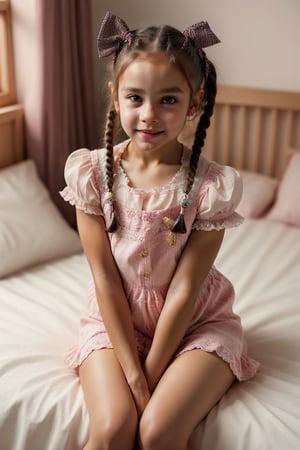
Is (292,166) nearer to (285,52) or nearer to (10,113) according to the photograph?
(285,52)

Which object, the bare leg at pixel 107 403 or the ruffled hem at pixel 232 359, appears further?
the ruffled hem at pixel 232 359

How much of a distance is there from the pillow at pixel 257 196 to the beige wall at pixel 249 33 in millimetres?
380

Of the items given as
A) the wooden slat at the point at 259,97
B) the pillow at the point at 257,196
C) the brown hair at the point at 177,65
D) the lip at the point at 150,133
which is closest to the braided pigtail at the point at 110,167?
the brown hair at the point at 177,65

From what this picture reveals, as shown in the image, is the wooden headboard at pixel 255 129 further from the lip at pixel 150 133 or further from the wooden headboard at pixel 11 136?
the lip at pixel 150 133

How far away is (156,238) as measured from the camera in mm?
1489

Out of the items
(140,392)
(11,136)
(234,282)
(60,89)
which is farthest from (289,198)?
(140,392)

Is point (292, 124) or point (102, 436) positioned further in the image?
point (292, 124)

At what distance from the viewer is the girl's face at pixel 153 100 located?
1.39m

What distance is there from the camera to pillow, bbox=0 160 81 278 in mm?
2133

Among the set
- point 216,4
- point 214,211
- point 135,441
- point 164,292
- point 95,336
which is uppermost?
point 216,4

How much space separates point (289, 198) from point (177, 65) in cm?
119

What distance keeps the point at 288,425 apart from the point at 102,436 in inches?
14.9

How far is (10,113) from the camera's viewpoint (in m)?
2.43

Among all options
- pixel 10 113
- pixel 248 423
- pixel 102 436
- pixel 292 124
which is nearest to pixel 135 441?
Answer: pixel 102 436
